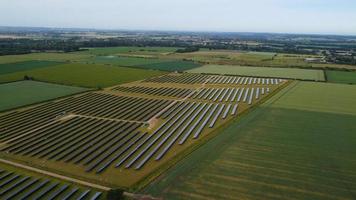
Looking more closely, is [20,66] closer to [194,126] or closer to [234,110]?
[234,110]

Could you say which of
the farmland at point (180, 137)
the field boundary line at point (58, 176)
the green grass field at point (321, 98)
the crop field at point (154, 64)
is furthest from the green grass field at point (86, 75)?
the field boundary line at point (58, 176)

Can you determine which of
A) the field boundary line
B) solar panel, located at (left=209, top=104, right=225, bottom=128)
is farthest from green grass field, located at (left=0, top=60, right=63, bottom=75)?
the field boundary line

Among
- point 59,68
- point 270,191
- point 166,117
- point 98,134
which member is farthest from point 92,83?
point 270,191

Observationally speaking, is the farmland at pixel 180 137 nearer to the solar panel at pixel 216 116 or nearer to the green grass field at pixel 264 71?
the solar panel at pixel 216 116

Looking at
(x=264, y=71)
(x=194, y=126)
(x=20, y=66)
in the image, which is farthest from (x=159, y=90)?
(x=20, y=66)

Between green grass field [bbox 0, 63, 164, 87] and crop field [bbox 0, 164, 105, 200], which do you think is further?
green grass field [bbox 0, 63, 164, 87]

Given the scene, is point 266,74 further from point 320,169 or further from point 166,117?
point 320,169

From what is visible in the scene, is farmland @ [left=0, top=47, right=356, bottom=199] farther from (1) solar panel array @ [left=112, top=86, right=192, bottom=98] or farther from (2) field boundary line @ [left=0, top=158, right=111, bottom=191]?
(2) field boundary line @ [left=0, top=158, right=111, bottom=191]
